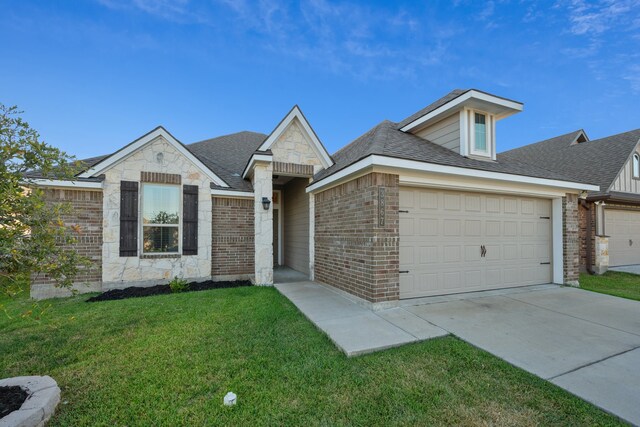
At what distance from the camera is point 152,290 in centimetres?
698

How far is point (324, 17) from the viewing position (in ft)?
30.9

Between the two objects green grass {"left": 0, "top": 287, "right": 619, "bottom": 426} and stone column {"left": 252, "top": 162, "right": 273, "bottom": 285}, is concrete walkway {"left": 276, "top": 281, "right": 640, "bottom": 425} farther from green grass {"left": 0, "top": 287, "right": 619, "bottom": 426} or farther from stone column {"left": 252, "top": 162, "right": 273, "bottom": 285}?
stone column {"left": 252, "top": 162, "right": 273, "bottom": 285}

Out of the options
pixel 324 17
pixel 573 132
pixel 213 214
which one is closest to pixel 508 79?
pixel 573 132

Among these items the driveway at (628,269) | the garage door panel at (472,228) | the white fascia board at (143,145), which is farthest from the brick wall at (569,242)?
the white fascia board at (143,145)

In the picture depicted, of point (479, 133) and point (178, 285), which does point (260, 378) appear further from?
point (479, 133)

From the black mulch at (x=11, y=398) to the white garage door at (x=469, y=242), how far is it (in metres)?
5.57

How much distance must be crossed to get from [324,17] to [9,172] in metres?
10.1

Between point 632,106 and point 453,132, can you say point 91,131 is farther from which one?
point 632,106

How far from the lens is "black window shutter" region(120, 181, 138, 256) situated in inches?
281

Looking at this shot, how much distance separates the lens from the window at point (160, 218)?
24.5 ft

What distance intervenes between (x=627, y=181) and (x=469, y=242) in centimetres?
1182

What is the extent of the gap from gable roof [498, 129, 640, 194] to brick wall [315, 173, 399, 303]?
26.3 ft

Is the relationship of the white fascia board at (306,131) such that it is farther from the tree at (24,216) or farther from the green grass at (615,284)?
the green grass at (615,284)

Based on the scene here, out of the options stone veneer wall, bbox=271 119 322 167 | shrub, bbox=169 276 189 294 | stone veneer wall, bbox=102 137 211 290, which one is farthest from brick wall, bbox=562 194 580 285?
shrub, bbox=169 276 189 294
